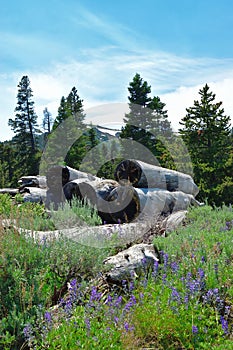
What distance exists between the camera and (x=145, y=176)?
29.8ft

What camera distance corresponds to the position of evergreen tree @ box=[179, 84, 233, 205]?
70.3 feet

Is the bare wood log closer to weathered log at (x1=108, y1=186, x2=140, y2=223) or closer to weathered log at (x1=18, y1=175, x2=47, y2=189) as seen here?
weathered log at (x1=108, y1=186, x2=140, y2=223)

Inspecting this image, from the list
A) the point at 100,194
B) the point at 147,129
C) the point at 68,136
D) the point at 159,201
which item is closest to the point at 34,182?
the point at 100,194

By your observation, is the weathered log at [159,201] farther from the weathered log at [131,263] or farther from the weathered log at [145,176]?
the weathered log at [131,263]

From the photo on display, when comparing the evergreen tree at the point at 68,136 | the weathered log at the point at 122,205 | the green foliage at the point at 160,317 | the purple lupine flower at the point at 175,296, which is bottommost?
the green foliage at the point at 160,317

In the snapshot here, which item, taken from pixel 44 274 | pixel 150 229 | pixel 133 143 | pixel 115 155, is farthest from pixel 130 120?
pixel 44 274

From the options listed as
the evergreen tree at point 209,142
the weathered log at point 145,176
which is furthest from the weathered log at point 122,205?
the evergreen tree at point 209,142

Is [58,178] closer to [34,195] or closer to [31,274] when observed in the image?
[34,195]

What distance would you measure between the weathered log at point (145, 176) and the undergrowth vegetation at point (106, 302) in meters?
4.28

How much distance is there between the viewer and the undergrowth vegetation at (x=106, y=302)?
3242mm

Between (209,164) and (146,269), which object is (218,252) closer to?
(146,269)

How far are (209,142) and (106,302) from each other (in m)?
19.1

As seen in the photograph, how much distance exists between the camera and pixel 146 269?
459 centimetres

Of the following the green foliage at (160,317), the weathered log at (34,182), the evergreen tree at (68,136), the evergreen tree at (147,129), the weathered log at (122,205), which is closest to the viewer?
the green foliage at (160,317)
